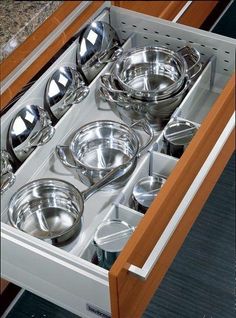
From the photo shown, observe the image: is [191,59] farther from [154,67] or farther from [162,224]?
[162,224]

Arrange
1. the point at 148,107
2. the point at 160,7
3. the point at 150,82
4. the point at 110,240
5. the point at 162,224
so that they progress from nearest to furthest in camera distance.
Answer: the point at 162,224 < the point at 110,240 < the point at 148,107 < the point at 150,82 < the point at 160,7

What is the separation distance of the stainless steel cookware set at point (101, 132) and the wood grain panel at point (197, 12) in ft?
0.47

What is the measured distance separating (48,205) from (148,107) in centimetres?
31

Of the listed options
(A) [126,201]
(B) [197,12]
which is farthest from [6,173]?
(B) [197,12]

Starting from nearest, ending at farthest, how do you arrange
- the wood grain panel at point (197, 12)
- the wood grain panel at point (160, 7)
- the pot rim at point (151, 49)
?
the pot rim at point (151, 49)
the wood grain panel at point (197, 12)
the wood grain panel at point (160, 7)

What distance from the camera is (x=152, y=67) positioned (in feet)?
4.98

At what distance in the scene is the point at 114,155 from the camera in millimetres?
1392

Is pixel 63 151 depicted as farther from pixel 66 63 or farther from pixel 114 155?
pixel 66 63

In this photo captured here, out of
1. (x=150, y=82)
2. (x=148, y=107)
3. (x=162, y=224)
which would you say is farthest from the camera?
(x=150, y=82)

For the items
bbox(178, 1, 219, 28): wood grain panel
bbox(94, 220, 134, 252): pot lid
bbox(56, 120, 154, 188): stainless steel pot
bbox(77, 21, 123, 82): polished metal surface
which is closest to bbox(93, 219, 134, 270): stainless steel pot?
→ bbox(94, 220, 134, 252): pot lid

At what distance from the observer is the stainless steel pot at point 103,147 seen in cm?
133

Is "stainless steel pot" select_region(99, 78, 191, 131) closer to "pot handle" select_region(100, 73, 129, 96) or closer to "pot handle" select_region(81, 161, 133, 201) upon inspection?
"pot handle" select_region(100, 73, 129, 96)

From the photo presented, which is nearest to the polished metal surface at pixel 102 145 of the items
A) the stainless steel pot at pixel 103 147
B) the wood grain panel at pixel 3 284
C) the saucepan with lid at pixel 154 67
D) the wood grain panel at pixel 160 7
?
the stainless steel pot at pixel 103 147

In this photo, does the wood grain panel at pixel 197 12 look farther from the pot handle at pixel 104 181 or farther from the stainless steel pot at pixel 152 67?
the pot handle at pixel 104 181
